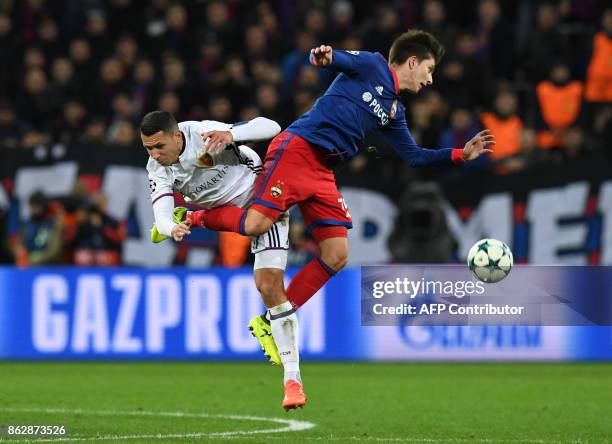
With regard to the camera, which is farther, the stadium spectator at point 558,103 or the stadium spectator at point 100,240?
the stadium spectator at point 558,103

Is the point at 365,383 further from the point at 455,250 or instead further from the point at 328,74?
the point at 328,74

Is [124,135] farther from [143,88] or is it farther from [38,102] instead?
[38,102]

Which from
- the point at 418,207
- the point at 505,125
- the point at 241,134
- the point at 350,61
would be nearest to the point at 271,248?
the point at 241,134

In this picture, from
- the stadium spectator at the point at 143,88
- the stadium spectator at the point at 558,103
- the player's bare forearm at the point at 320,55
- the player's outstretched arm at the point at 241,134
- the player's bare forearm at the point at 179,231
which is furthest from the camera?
the stadium spectator at the point at 143,88

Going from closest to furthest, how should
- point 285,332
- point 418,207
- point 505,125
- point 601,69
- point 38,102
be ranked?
point 285,332 → point 418,207 → point 505,125 → point 601,69 → point 38,102

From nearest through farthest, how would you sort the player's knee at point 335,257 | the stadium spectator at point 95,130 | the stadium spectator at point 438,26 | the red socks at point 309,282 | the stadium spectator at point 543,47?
the player's knee at point 335,257, the red socks at point 309,282, the stadium spectator at point 95,130, the stadium spectator at point 438,26, the stadium spectator at point 543,47

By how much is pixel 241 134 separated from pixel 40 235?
25.7 feet

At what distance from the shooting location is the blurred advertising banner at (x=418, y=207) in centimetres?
1633

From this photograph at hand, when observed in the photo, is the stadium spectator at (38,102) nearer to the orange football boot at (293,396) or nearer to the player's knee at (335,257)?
the player's knee at (335,257)

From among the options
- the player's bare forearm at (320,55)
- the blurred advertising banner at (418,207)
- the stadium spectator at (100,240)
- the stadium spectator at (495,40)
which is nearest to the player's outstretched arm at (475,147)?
the player's bare forearm at (320,55)

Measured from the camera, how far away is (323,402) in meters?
12.1

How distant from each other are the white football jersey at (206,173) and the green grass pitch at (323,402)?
5.35 feet

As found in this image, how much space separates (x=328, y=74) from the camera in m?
17.9

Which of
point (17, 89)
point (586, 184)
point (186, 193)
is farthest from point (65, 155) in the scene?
point (186, 193)
